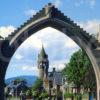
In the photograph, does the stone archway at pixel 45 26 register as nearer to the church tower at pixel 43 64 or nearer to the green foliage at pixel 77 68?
the green foliage at pixel 77 68

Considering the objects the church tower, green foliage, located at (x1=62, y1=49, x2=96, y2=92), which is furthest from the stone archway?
the church tower

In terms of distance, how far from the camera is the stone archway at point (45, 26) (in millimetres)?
41281

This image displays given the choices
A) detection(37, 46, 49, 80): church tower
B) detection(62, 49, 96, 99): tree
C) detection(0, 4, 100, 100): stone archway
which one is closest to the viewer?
detection(0, 4, 100, 100): stone archway

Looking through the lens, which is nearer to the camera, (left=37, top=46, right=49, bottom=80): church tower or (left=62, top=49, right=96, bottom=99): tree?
(left=62, top=49, right=96, bottom=99): tree

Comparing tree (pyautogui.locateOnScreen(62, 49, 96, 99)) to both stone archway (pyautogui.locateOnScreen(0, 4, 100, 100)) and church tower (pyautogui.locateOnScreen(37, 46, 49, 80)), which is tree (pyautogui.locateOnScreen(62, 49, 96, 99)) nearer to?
stone archway (pyautogui.locateOnScreen(0, 4, 100, 100))

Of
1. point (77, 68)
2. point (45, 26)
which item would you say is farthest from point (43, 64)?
point (45, 26)

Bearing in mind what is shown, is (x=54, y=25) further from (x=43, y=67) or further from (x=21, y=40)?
(x=43, y=67)

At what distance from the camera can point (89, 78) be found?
71.8 m

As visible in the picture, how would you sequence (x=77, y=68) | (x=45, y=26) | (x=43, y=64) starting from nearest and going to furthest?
1. (x=45, y=26)
2. (x=77, y=68)
3. (x=43, y=64)

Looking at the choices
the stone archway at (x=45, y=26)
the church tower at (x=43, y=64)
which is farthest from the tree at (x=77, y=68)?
the church tower at (x=43, y=64)

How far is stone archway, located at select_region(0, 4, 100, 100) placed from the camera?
1625 inches

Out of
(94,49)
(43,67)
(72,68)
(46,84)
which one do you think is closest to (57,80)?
(46,84)

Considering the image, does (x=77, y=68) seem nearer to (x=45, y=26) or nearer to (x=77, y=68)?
(x=77, y=68)

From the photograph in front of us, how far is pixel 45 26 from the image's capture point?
42.2 metres
